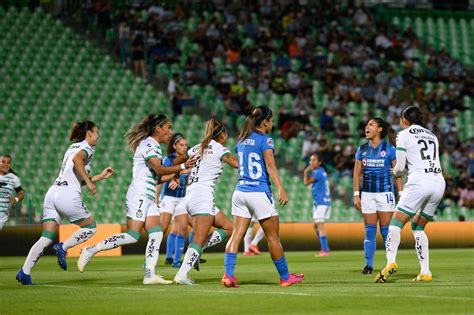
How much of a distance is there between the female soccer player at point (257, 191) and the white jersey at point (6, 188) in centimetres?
848

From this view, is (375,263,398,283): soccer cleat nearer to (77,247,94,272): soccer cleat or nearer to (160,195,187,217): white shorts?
(77,247,94,272): soccer cleat

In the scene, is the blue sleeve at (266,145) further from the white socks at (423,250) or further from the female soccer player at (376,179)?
the female soccer player at (376,179)

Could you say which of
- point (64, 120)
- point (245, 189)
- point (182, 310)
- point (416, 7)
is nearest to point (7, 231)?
point (64, 120)

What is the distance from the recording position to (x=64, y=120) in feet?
106

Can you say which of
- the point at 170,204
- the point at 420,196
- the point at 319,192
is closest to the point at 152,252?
the point at 420,196

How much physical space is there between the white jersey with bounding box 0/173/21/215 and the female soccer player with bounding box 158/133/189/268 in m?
3.12

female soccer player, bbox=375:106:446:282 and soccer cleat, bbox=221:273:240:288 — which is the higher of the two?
female soccer player, bbox=375:106:446:282

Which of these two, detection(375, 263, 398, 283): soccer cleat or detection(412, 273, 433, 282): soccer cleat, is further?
detection(412, 273, 433, 282): soccer cleat

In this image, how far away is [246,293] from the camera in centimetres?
1275

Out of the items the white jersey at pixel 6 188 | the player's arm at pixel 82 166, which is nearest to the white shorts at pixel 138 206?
the player's arm at pixel 82 166

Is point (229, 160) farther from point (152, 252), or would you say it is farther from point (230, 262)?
point (152, 252)

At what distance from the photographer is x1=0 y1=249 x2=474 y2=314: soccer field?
430 inches

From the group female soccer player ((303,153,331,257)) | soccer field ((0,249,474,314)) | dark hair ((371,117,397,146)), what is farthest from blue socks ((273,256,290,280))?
female soccer player ((303,153,331,257))

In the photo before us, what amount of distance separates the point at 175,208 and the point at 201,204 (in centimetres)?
592
